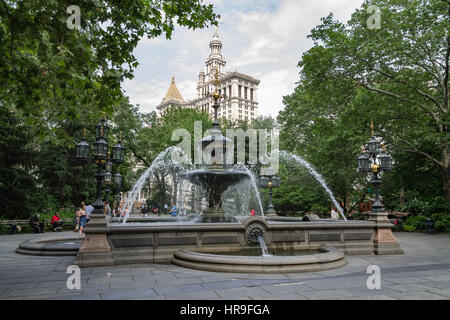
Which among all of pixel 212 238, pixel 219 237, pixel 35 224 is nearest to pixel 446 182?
pixel 219 237

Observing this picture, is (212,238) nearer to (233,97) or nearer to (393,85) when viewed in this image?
(393,85)

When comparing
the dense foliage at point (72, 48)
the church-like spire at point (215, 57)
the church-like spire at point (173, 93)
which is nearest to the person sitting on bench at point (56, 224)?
the dense foliage at point (72, 48)

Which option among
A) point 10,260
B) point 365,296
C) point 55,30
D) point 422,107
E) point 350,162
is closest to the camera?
point 365,296

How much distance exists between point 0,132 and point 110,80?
21.6m

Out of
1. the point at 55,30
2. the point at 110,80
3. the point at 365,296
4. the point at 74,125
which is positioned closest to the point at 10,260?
the point at 110,80

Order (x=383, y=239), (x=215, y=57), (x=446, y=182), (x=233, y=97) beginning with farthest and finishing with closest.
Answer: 1. (x=215, y=57)
2. (x=233, y=97)
3. (x=446, y=182)
4. (x=383, y=239)

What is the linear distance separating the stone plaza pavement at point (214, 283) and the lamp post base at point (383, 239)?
5.87ft

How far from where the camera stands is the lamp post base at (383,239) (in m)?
10.6

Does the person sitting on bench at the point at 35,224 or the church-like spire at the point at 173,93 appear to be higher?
the church-like spire at the point at 173,93

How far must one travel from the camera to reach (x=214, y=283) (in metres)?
6.41

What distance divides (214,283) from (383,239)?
7.18m

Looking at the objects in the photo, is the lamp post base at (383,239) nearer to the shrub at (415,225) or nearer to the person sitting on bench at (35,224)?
the shrub at (415,225)
